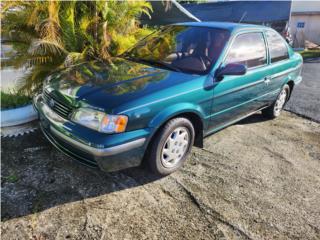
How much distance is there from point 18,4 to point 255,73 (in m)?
3.90

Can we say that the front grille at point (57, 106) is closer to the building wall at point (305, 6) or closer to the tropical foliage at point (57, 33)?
the tropical foliage at point (57, 33)

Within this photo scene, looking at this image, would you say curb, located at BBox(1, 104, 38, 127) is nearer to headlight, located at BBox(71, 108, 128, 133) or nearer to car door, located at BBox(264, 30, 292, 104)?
headlight, located at BBox(71, 108, 128, 133)

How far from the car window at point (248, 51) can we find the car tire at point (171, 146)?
3.46ft

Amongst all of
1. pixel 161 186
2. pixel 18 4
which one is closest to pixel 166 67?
pixel 161 186

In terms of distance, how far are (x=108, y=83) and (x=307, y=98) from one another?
549 centimetres

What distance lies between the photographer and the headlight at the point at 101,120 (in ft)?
8.30

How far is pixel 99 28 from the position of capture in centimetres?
530

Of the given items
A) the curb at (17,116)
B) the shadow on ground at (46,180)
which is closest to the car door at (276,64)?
the shadow on ground at (46,180)

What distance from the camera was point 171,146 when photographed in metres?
3.10

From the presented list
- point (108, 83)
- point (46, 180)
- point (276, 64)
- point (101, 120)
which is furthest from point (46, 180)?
point (276, 64)

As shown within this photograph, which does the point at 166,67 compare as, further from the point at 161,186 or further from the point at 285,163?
the point at 285,163

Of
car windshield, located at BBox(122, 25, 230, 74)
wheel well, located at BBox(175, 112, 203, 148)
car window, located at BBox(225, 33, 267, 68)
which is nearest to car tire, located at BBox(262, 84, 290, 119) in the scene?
car window, located at BBox(225, 33, 267, 68)

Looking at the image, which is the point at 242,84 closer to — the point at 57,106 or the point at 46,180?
the point at 57,106

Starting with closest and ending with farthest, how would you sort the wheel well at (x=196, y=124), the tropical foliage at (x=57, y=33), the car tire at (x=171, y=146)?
the car tire at (x=171, y=146) < the wheel well at (x=196, y=124) < the tropical foliage at (x=57, y=33)
